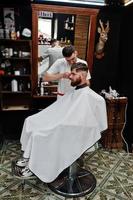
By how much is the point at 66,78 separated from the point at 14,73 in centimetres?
116

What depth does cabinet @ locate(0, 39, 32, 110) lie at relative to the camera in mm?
3182

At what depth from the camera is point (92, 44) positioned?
11.1 ft

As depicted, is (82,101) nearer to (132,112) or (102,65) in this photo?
(132,112)

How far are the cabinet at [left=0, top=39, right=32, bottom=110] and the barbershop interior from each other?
0.01 meters

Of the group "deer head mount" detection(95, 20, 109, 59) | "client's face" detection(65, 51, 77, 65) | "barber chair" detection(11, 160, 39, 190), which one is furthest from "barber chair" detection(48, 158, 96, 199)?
"deer head mount" detection(95, 20, 109, 59)

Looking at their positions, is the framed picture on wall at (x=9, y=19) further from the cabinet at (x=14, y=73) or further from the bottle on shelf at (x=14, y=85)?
the bottle on shelf at (x=14, y=85)

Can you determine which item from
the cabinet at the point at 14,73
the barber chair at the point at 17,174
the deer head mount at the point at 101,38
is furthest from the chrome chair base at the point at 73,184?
the deer head mount at the point at 101,38

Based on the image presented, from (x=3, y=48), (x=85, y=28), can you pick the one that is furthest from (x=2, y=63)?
(x=85, y=28)

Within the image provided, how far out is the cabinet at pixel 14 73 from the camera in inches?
125

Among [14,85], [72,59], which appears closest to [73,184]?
[72,59]

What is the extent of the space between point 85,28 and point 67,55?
934mm

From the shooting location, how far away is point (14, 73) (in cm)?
326

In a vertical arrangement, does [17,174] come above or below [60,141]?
below

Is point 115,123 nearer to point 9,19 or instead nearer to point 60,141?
point 60,141
